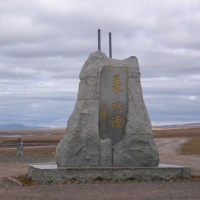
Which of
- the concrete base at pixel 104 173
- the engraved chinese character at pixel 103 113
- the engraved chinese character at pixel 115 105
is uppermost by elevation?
the engraved chinese character at pixel 115 105

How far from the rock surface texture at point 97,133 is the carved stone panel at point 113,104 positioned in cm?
13

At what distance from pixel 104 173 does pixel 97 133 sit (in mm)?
1387

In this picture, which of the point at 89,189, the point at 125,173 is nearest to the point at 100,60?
the point at 125,173

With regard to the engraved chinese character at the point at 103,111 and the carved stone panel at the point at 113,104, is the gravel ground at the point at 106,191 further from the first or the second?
the engraved chinese character at the point at 103,111

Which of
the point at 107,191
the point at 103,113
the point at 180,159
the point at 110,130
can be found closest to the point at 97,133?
the point at 110,130

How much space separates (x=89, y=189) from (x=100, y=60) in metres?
4.98

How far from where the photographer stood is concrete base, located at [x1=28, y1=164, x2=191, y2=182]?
16.6m

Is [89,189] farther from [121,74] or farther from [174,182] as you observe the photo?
[121,74]

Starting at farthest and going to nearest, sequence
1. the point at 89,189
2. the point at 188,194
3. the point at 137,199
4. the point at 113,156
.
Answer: the point at 113,156
the point at 89,189
the point at 188,194
the point at 137,199

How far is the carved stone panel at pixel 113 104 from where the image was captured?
17938 mm

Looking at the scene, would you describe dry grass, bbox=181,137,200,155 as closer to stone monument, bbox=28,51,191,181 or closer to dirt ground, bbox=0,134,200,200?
stone monument, bbox=28,51,191,181

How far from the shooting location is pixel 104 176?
16812 millimetres

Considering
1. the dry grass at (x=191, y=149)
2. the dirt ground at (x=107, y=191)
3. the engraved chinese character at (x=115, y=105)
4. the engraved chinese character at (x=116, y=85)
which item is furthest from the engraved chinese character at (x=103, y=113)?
the dry grass at (x=191, y=149)

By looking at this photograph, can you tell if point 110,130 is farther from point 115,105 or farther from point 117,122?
point 115,105
